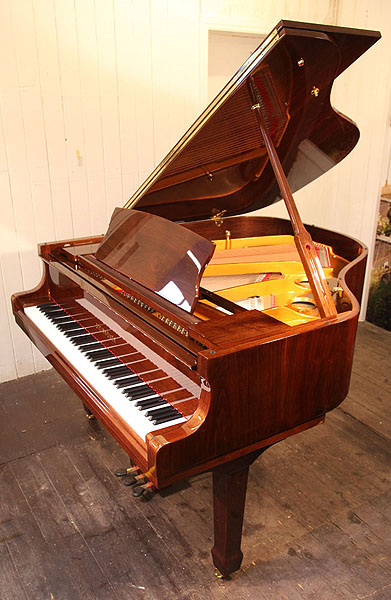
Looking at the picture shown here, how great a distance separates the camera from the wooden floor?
1.97 m

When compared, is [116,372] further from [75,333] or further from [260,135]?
[260,135]

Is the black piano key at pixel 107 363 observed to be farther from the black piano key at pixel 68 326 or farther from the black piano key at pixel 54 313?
the black piano key at pixel 54 313

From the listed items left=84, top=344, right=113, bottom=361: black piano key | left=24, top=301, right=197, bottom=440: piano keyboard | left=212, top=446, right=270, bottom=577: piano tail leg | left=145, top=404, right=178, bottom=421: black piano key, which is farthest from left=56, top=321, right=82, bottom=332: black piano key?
left=212, top=446, right=270, bottom=577: piano tail leg

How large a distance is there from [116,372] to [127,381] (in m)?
0.08

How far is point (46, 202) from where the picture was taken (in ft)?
11.1

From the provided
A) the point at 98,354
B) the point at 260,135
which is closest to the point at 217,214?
the point at 260,135

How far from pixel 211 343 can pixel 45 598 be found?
1.23 m

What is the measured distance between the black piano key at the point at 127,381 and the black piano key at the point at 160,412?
196 mm

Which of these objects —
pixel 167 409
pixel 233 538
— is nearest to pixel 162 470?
pixel 167 409

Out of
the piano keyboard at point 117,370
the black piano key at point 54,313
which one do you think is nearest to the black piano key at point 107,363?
the piano keyboard at point 117,370

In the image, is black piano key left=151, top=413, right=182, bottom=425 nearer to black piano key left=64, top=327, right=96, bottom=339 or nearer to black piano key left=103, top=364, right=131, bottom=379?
black piano key left=103, top=364, right=131, bottom=379

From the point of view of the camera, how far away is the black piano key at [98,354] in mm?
1984

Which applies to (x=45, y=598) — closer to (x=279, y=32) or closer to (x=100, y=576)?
(x=100, y=576)

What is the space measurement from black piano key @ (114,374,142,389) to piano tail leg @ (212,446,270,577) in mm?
413
